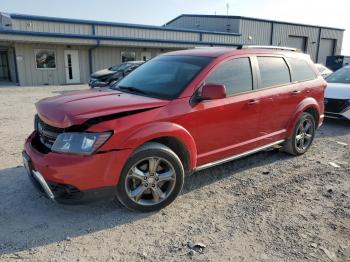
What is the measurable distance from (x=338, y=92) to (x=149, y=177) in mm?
6614

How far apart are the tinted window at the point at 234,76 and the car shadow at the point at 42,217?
1.39 m

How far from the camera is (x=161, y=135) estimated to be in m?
3.55

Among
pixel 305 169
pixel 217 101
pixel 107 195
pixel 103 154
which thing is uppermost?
pixel 217 101

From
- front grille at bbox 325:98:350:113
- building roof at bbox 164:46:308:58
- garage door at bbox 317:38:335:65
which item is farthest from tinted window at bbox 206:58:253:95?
garage door at bbox 317:38:335:65

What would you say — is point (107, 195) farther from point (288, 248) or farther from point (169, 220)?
point (288, 248)

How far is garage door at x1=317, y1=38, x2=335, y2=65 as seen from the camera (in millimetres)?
39688

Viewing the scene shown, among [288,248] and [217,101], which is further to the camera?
[217,101]

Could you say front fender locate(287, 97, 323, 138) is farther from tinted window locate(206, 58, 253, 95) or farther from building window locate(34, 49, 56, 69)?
building window locate(34, 49, 56, 69)

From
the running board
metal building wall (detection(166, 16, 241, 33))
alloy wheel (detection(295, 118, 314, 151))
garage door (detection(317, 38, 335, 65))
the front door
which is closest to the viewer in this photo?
the running board

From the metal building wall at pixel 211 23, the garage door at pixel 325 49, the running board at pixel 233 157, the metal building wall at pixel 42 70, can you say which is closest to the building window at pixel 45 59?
→ the metal building wall at pixel 42 70

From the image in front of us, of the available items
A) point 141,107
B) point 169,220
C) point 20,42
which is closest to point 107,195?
point 169,220

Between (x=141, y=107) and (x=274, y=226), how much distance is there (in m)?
1.93

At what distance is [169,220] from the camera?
3.53 metres

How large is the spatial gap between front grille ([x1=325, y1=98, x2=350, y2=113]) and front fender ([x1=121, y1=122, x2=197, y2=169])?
5.70 meters
